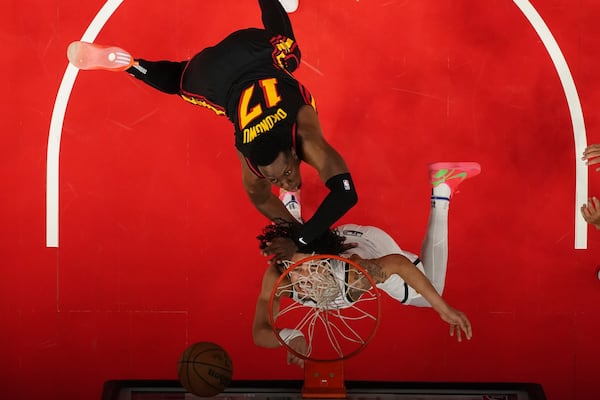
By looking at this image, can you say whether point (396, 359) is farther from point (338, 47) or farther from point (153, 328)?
point (338, 47)

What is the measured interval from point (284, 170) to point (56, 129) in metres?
2.36

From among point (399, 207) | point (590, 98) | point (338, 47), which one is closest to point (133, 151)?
point (338, 47)

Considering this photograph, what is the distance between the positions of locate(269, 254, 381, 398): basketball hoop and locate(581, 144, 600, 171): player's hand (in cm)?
203

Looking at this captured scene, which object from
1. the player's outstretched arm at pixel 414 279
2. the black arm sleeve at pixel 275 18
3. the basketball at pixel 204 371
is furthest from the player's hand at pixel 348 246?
the black arm sleeve at pixel 275 18

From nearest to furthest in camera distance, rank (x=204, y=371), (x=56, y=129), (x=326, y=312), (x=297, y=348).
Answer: (x=204, y=371) < (x=297, y=348) < (x=326, y=312) < (x=56, y=129)

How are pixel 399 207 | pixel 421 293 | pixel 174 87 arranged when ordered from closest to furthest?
pixel 421 293, pixel 174 87, pixel 399 207

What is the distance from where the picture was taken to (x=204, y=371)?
402 centimetres

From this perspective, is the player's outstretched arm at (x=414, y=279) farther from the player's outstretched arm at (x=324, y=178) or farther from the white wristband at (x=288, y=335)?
the white wristband at (x=288, y=335)

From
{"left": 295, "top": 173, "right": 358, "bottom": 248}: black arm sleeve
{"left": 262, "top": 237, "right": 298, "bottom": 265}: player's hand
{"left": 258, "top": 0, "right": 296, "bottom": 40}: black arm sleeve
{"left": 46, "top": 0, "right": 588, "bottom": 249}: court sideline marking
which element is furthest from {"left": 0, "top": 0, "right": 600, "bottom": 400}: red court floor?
{"left": 295, "top": 173, "right": 358, "bottom": 248}: black arm sleeve

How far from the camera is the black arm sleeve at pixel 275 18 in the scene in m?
4.52

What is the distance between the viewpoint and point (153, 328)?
516 centimetres

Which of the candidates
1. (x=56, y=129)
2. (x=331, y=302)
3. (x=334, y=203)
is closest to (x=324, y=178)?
(x=334, y=203)

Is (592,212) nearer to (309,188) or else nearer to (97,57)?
(309,188)

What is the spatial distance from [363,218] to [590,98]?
2066 millimetres
